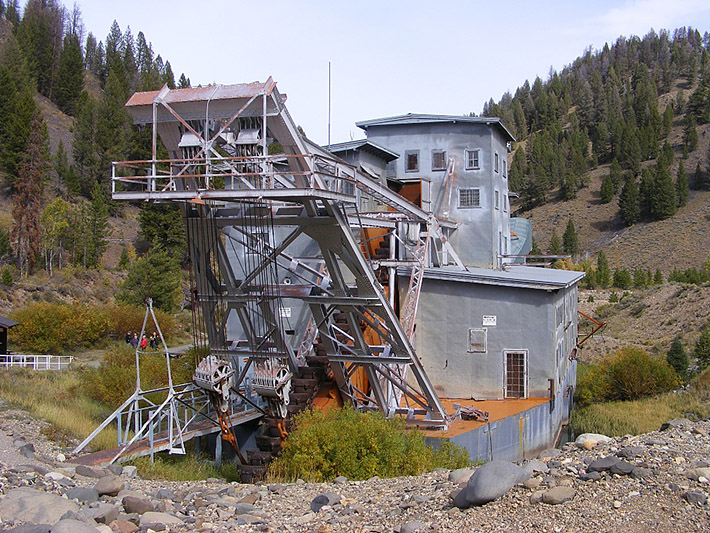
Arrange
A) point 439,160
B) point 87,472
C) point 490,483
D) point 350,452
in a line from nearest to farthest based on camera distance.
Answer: point 490,483 → point 87,472 → point 350,452 → point 439,160

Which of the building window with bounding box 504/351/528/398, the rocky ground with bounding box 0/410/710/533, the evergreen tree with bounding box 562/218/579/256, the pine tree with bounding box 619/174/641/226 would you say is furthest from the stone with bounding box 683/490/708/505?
the pine tree with bounding box 619/174/641/226

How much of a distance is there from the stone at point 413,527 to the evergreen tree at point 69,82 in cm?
8877

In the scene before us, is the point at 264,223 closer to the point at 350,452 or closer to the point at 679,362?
the point at 350,452

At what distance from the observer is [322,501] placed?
11812 millimetres

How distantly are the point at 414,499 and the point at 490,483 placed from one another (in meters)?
1.54

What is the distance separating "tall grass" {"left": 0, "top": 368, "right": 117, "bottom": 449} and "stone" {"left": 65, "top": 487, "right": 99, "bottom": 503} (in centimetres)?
522

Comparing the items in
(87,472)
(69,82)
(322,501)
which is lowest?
(322,501)

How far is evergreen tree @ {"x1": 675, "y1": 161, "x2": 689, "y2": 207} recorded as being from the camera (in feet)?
297

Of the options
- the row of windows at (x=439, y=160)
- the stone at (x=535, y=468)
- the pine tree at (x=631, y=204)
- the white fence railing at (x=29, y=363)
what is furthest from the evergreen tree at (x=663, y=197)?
the stone at (x=535, y=468)

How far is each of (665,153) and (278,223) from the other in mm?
94468

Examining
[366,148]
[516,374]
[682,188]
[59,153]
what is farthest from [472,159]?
[682,188]

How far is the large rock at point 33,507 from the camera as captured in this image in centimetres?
949

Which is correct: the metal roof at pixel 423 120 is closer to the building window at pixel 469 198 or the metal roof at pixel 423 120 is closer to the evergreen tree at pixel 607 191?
the building window at pixel 469 198

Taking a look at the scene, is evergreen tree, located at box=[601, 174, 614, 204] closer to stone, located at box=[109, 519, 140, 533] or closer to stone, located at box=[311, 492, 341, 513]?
stone, located at box=[311, 492, 341, 513]
